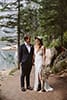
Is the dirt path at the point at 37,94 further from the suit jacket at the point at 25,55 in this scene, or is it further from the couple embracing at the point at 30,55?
the suit jacket at the point at 25,55

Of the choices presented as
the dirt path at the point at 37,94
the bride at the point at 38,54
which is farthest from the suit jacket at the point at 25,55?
the dirt path at the point at 37,94

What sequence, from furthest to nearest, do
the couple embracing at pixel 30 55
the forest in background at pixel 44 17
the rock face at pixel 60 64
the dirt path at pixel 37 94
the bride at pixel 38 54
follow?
the forest in background at pixel 44 17 < the rock face at pixel 60 64 < the dirt path at pixel 37 94 < the couple embracing at pixel 30 55 < the bride at pixel 38 54

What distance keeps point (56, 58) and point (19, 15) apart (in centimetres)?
602

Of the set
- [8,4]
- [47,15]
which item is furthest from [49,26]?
[8,4]

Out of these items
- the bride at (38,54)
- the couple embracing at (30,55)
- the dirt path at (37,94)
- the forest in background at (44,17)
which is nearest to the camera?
the bride at (38,54)

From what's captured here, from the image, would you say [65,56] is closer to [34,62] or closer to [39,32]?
[34,62]

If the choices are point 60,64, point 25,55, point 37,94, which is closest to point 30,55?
point 25,55

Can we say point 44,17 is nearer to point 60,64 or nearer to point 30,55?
point 60,64

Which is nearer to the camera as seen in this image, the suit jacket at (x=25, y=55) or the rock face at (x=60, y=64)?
the suit jacket at (x=25, y=55)

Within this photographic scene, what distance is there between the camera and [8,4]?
19.8 metres

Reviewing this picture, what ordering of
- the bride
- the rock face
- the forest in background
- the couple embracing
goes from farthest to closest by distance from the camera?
the forest in background < the rock face < the couple embracing < the bride

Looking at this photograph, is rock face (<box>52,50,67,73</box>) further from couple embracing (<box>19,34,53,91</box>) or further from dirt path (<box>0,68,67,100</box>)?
couple embracing (<box>19,34,53,91</box>)

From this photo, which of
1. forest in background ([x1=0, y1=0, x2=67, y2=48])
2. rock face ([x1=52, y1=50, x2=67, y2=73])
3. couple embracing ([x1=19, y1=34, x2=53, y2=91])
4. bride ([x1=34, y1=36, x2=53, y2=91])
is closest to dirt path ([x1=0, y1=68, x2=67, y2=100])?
bride ([x1=34, y1=36, x2=53, y2=91])

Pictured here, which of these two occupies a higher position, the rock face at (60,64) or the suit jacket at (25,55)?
the suit jacket at (25,55)
